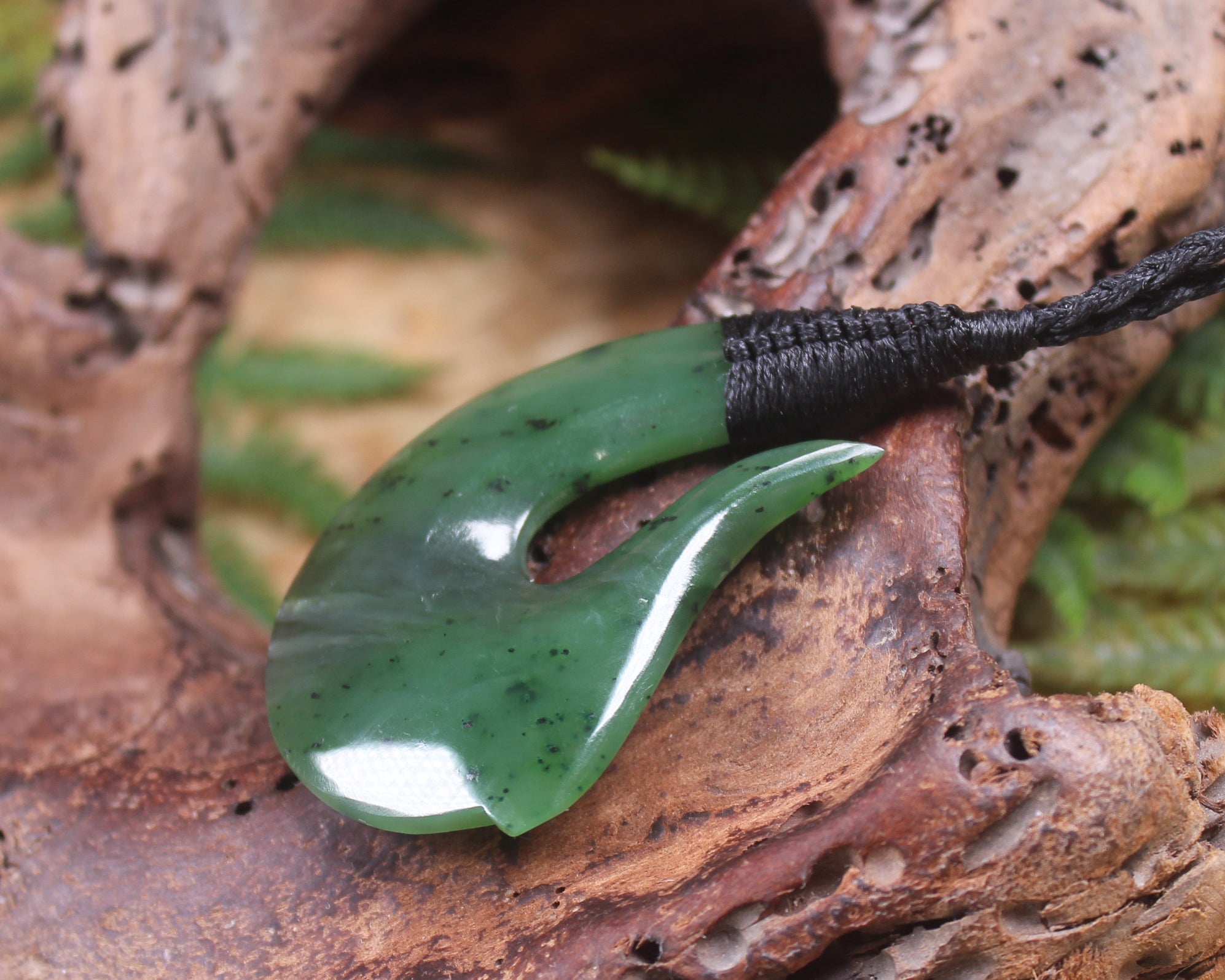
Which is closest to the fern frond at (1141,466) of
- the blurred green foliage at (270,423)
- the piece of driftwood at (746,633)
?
the piece of driftwood at (746,633)

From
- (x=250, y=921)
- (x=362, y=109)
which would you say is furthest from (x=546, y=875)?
(x=362, y=109)

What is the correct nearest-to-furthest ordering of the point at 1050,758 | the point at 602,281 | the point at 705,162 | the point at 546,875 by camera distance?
the point at 1050,758 < the point at 546,875 < the point at 705,162 < the point at 602,281

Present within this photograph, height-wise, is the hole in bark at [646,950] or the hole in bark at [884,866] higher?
the hole in bark at [884,866]

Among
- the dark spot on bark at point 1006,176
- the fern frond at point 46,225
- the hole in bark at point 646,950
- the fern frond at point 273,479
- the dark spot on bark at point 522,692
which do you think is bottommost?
the fern frond at point 273,479

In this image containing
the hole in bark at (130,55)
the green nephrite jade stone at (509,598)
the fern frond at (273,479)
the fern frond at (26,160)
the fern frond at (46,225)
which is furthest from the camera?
the fern frond at (26,160)

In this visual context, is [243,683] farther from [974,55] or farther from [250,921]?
[974,55]

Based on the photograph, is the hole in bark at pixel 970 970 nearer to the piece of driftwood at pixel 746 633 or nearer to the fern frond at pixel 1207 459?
the piece of driftwood at pixel 746 633

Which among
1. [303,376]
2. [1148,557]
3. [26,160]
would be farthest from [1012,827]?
[26,160]

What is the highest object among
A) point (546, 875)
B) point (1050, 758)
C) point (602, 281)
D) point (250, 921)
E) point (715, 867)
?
point (1050, 758)
